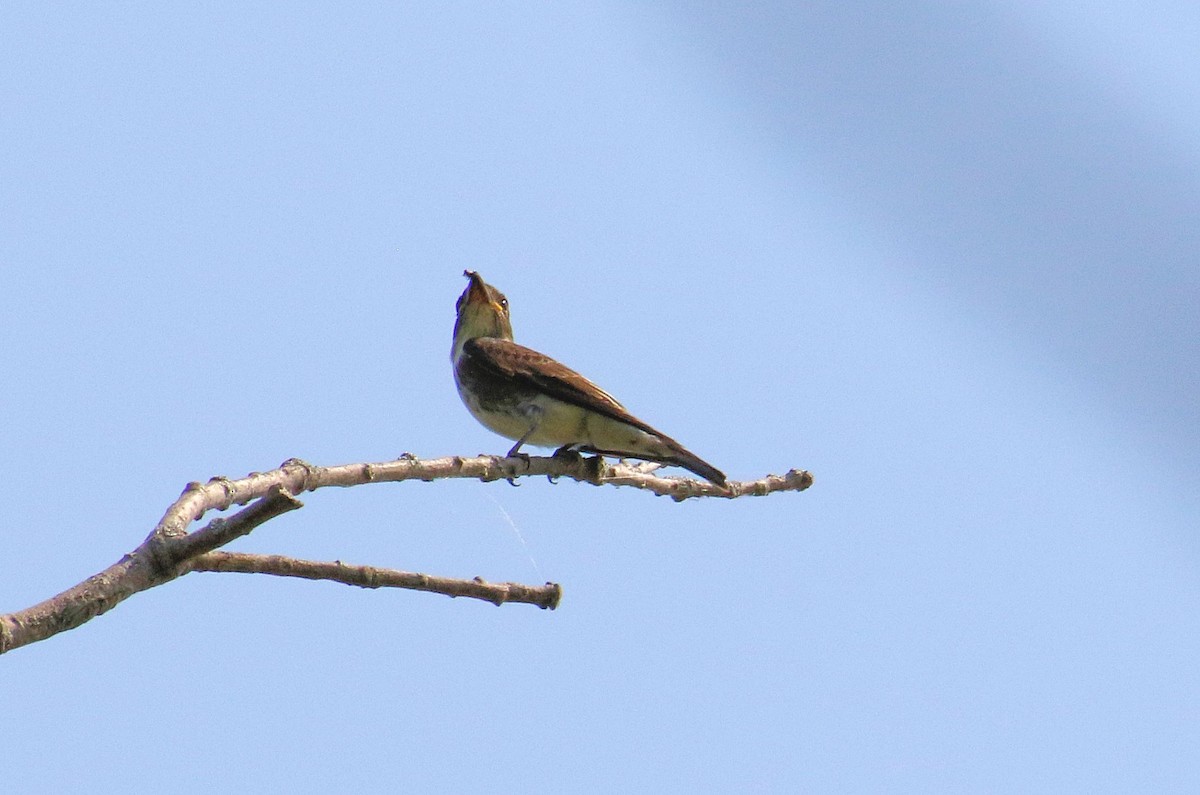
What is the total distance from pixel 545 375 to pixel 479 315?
1.31 m

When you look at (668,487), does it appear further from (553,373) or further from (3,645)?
(3,645)

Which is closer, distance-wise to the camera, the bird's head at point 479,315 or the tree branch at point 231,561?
the tree branch at point 231,561

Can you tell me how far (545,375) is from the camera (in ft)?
23.9

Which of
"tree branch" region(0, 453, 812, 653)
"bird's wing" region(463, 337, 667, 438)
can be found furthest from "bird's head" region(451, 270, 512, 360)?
"tree branch" region(0, 453, 812, 653)

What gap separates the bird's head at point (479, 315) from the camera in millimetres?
8430

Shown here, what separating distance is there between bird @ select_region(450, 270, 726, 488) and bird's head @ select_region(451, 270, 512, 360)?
0.39 metres

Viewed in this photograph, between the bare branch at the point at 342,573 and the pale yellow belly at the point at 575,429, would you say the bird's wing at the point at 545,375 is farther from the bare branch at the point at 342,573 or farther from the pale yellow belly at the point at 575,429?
the bare branch at the point at 342,573

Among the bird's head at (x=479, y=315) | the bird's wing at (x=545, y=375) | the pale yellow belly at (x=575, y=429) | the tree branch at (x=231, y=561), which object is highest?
the bird's head at (x=479, y=315)

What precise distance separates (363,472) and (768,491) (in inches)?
87.4

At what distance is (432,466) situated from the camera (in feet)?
14.5

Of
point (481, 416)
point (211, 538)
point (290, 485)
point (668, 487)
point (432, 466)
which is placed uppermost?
point (481, 416)

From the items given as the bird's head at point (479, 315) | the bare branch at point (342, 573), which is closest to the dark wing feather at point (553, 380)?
the bird's head at point (479, 315)

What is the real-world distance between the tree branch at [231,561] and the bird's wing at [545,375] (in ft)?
8.16

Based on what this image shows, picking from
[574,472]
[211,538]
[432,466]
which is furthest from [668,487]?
[211,538]
